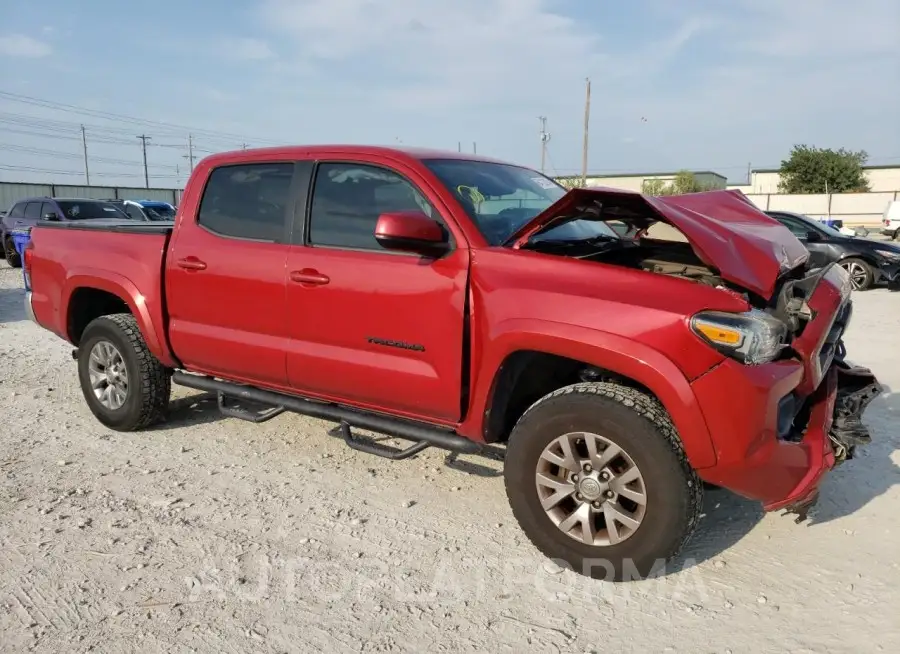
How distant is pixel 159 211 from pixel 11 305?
29.2ft

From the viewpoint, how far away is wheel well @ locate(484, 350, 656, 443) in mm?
3324

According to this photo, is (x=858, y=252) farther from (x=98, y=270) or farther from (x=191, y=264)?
(x=98, y=270)

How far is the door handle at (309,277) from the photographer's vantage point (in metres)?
3.82

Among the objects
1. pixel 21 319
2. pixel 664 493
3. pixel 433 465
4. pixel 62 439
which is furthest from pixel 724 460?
pixel 21 319

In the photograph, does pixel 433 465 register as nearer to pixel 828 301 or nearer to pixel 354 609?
pixel 354 609

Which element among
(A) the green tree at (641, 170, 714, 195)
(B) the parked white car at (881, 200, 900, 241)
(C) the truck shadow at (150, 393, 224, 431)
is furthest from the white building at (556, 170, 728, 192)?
(C) the truck shadow at (150, 393, 224, 431)

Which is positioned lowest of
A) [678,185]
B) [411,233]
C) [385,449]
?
[385,449]

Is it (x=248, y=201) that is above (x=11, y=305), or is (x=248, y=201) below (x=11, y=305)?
above

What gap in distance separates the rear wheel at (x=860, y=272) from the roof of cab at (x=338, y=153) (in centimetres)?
1040

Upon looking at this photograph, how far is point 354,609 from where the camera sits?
2.90m

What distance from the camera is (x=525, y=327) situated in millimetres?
3146

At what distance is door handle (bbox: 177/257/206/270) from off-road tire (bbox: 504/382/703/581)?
90.5 inches

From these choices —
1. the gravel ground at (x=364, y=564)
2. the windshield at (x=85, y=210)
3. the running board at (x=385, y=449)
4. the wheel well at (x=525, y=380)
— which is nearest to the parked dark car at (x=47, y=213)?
the windshield at (x=85, y=210)

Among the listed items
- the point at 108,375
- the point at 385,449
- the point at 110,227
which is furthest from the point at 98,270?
the point at 385,449
